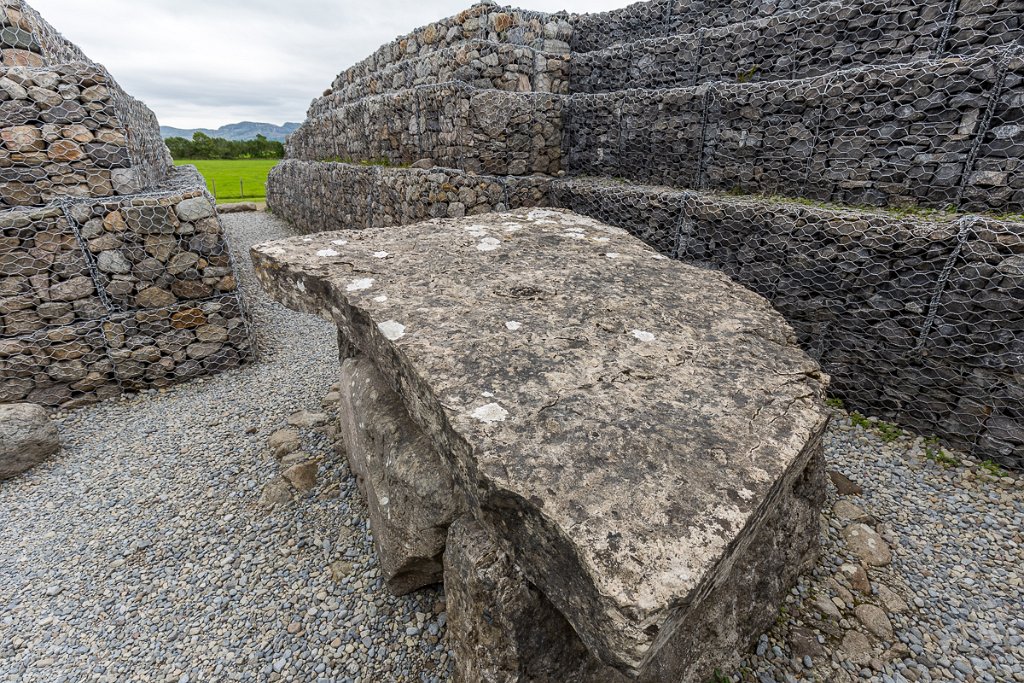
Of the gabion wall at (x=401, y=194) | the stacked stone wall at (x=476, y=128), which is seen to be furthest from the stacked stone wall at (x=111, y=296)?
the stacked stone wall at (x=476, y=128)

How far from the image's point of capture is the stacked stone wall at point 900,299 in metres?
4.52

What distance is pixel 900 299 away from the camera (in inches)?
198

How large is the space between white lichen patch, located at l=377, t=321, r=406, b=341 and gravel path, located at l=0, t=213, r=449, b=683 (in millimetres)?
1968

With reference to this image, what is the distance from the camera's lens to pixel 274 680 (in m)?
3.09

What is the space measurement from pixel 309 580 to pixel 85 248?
5.63 m

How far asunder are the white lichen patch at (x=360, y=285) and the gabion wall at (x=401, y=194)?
5402mm

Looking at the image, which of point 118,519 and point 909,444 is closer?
point 118,519

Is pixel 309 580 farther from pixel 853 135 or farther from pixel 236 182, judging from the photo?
pixel 236 182

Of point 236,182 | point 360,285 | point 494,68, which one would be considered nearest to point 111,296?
point 360,285

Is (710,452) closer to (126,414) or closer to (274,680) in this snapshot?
(274,680)

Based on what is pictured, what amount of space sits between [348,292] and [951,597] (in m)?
5.01

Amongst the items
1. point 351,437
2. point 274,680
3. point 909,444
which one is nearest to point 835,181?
point 909,444

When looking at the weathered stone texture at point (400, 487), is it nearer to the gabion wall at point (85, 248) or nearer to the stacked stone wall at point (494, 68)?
the gabion wall at point (85, 248)

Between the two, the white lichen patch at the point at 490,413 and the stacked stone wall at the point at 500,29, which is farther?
the stacked stone wall at the point at 500,29
